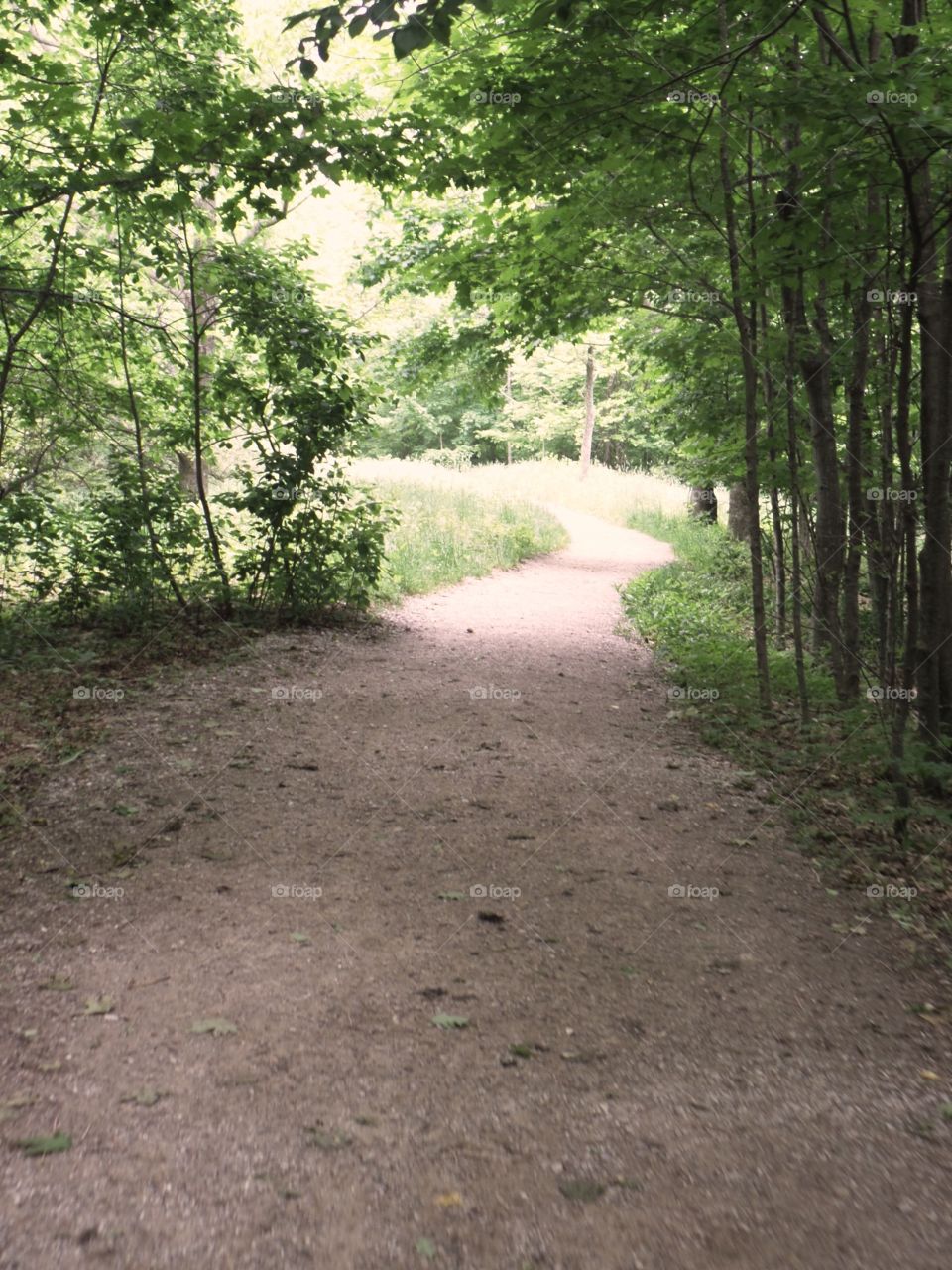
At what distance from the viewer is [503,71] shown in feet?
20.8

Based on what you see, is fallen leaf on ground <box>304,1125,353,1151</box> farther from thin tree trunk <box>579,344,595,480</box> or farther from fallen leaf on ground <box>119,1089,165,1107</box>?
thin tree trunk <box>579,344,595,480</box>

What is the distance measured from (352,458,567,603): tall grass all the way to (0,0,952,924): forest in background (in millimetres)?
2265

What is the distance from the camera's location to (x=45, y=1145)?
2.52 meters

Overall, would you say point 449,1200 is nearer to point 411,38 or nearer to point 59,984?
point 59,984

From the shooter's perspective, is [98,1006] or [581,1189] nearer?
[581,1189]

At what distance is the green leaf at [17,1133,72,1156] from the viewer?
2.49 meters

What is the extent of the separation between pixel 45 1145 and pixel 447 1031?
1364 millimetres

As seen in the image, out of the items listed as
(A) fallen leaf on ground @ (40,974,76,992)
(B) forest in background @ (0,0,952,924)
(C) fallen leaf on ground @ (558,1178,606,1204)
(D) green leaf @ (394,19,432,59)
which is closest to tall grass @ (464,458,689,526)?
(B) forest in background @ (0,0,952,924)

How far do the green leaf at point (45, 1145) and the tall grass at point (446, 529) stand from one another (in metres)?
8.56

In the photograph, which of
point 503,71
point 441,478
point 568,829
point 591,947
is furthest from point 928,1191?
point 441,478

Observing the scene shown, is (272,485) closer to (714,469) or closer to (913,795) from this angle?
(714,469)

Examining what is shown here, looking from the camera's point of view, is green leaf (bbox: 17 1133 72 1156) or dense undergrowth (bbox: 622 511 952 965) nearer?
green leaf (bbox: 17 1133 72 1156)

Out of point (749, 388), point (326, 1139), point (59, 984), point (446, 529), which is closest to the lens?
point (326, 1139)

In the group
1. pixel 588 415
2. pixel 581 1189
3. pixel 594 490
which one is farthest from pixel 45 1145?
pixel 588 415
